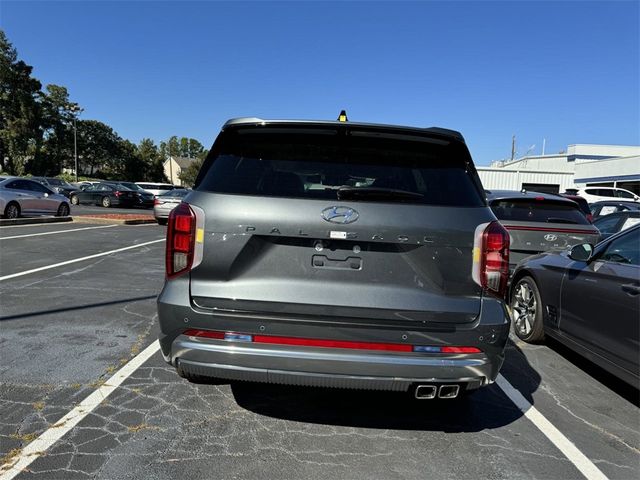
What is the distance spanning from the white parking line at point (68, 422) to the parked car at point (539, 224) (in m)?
4.88

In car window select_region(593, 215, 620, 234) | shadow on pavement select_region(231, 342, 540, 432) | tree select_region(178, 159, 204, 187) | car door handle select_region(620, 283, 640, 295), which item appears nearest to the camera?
shadow on pavement select_region(231, 342, 540, 432)

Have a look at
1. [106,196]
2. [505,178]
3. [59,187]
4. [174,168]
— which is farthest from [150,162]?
[505,178]

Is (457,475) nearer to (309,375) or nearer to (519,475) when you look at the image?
(519,475)

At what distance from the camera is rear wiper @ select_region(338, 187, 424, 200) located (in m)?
2.75

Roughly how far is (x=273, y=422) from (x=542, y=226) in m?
4.85

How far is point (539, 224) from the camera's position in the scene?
21.5 ft

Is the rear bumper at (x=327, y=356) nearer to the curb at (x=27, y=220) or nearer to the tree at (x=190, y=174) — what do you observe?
the curb at (x=27, y=220)

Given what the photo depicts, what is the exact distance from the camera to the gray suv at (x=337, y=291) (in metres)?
2.66

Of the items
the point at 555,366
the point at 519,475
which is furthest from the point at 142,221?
the point at 519,475

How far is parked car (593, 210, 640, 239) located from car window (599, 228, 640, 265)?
467 centimetres

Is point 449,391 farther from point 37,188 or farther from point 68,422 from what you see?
point 37,188

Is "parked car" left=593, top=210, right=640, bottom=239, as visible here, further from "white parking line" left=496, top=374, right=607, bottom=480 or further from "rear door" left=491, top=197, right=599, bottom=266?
"white parking line" left=496, top=374, right=607, bottom=480

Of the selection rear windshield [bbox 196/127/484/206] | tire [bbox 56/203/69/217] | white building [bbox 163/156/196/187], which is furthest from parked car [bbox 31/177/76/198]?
white building [bbox 163/156/196/187]

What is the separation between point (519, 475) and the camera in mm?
2773
